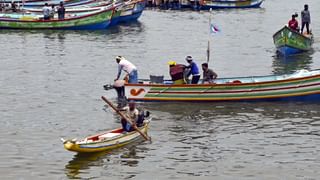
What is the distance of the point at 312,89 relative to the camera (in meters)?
28.2

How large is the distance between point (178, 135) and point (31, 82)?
10.7 m

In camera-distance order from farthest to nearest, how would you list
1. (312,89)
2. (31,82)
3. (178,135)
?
(31,82)
(312,89)
(178,135)

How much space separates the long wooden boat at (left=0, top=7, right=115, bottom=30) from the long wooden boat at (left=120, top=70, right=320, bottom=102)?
22.8 m

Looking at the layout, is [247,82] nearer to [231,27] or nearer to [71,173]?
[71,173]

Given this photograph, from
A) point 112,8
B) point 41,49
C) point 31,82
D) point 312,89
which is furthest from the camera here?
point 112,8

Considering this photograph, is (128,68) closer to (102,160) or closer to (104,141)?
(104,141)

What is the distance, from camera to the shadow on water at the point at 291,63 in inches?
1458

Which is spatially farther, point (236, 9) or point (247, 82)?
point (236, 9)

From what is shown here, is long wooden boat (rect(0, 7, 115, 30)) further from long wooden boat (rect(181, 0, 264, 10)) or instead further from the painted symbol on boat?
the painted symbol on boat

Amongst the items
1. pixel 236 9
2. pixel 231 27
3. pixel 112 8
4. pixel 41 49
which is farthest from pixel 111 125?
pixel 236 9

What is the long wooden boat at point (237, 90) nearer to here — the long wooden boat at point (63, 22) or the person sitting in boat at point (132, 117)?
the person sitting in boat at point (132, 117)

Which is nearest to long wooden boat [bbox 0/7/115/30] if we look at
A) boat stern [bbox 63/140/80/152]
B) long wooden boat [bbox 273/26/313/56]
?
long wooden boat [bbox 273/26/313/56]

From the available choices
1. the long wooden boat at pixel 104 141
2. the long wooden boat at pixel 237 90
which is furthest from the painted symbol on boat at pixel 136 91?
the long wooden boat at pixel 104 141

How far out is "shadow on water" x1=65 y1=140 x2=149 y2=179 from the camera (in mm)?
20642
